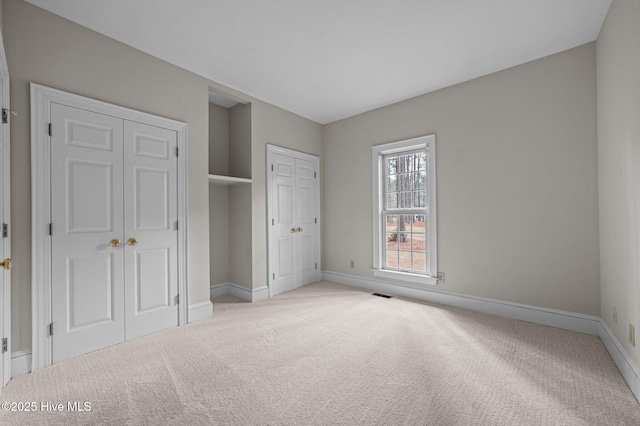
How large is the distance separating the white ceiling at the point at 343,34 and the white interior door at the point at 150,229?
884mm

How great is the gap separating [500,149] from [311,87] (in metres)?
2.37

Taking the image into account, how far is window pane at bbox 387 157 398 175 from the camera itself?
4262mm

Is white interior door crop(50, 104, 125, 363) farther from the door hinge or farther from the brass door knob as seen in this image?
the brass door knob

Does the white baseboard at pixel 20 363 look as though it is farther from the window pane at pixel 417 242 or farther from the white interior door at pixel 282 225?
the window pane at pixel 417 242

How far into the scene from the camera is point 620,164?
2.09 meters

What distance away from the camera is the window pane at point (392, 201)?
4.25 meters

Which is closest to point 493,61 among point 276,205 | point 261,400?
point 276,205

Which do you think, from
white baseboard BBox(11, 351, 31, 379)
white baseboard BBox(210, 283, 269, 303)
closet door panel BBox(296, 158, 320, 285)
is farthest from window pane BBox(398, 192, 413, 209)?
white baseboard BBox(11, 351, 31, 379)

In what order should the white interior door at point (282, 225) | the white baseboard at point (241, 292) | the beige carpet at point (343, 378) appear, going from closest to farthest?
1. the beige carpet at point (343, 378)
2. the white baseboard at point (241, 292)
3. the white interior door at point (282, 225)

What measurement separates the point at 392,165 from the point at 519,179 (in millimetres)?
1652

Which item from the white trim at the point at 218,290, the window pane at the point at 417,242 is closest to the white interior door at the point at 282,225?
the white trim at the point at 218,290

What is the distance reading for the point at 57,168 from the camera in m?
2.28

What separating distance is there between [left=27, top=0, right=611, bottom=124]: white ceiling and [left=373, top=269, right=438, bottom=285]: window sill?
2508 mm

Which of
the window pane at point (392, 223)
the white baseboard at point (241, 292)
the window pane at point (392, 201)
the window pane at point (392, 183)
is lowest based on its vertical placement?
the white baseboard at point (241, 292)
